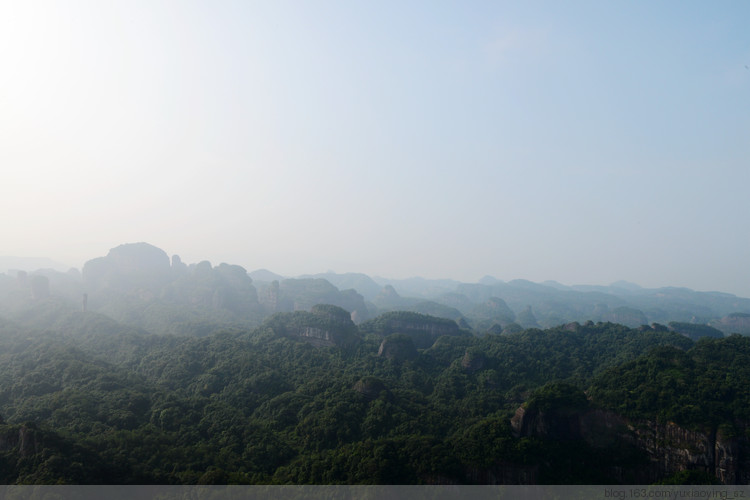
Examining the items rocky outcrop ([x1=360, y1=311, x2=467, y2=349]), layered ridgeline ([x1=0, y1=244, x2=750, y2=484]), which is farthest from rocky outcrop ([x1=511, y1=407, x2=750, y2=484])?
rocky outcrop ([x1=360, y1=311, x2=467, y2=349])

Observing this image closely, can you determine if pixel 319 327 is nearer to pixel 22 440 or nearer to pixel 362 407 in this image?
pixel 362 407

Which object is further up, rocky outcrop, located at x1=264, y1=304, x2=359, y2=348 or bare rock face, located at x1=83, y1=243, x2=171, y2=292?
bare rock face, located at x1=83, y1=243, x2=171, y2=292

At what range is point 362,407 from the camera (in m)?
47.3

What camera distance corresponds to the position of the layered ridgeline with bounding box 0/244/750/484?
3238cm

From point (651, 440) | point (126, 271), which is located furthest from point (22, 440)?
point (126, 271)

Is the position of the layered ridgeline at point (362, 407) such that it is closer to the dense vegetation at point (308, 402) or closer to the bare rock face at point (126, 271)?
the dense vegetation at point (308, 402)

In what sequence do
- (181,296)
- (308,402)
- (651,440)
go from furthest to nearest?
1. (181,296)
2. (308,402)
3. (651,440)

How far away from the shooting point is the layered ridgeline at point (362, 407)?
32375 millimetres

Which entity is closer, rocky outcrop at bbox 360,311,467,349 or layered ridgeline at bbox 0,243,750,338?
rocky outcrop at bbox 360,311,467,349

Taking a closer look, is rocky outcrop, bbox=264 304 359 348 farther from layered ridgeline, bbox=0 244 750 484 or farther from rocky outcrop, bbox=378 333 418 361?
rocky outcrop, bbox=378 333 418 361

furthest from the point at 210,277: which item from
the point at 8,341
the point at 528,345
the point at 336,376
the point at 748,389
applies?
the point at 748,389

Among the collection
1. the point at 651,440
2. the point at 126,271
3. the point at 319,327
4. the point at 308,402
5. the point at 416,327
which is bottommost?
the point at 308,402
